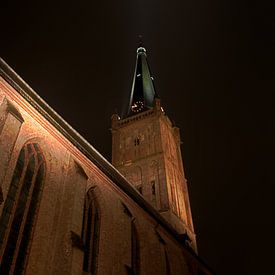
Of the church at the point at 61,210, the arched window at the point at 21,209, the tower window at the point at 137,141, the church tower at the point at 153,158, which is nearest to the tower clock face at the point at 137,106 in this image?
the church tower at the point at 153,158

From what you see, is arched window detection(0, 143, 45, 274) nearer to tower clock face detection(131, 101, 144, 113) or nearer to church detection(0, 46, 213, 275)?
church detection(0, 46, 213, 275)

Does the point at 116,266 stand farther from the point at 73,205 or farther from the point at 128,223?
the point at 73,205

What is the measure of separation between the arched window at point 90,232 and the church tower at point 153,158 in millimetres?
14135

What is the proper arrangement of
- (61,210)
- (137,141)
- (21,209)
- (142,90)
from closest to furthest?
(21,209), (61,210), (137,141), (142,90)

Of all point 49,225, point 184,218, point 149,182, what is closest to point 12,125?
point 49,225

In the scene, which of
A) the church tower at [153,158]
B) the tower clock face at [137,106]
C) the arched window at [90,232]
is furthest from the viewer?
the tower clock face at [137,106]

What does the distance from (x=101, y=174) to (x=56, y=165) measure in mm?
3250

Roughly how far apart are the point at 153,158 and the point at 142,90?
13.9m

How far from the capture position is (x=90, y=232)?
14648 mm

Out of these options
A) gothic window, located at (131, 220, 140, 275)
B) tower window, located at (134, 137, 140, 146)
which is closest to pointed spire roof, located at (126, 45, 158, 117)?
tower window, located at (134, 137, 140, 146)

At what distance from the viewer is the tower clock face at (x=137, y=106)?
4029cm

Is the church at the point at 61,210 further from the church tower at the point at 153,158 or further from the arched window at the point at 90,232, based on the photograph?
the church tower at the point at 153,158

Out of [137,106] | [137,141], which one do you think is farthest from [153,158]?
[137,106]

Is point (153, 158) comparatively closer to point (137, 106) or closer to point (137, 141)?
point (137, 141)
